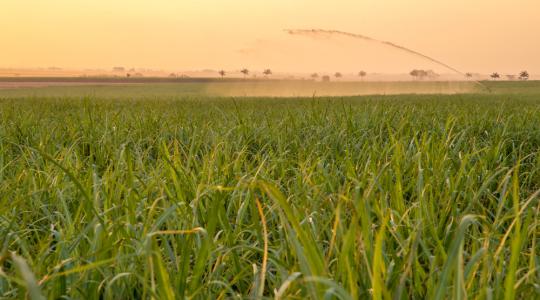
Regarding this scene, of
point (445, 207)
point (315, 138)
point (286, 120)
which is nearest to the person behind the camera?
point (445, 207)

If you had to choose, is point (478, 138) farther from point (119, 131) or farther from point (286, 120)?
point (119, 131)

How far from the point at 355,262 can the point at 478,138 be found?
3.79 metres

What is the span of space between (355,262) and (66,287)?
872mm

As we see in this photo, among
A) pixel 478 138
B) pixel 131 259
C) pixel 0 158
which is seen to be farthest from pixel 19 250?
pixel 478 138

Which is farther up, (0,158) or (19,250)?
(0,158)

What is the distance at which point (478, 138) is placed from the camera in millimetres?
4840

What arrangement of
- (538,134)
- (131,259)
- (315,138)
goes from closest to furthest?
1. (131,259)
2. (315,138)
3. (538,134)

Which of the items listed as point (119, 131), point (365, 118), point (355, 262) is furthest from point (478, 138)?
point (355, 262)

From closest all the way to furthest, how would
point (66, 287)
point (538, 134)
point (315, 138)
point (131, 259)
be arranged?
point (66, 287) < point (131, 259) < point (315, 138) < point (538, 134)

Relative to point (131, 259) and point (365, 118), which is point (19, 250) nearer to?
point (131, 259)

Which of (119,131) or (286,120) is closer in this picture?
(119,131)

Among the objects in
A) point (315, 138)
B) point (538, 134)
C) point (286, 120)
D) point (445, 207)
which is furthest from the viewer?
point (286, 120)

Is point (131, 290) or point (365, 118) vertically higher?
point (365, 118)

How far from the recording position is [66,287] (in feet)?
4.94
